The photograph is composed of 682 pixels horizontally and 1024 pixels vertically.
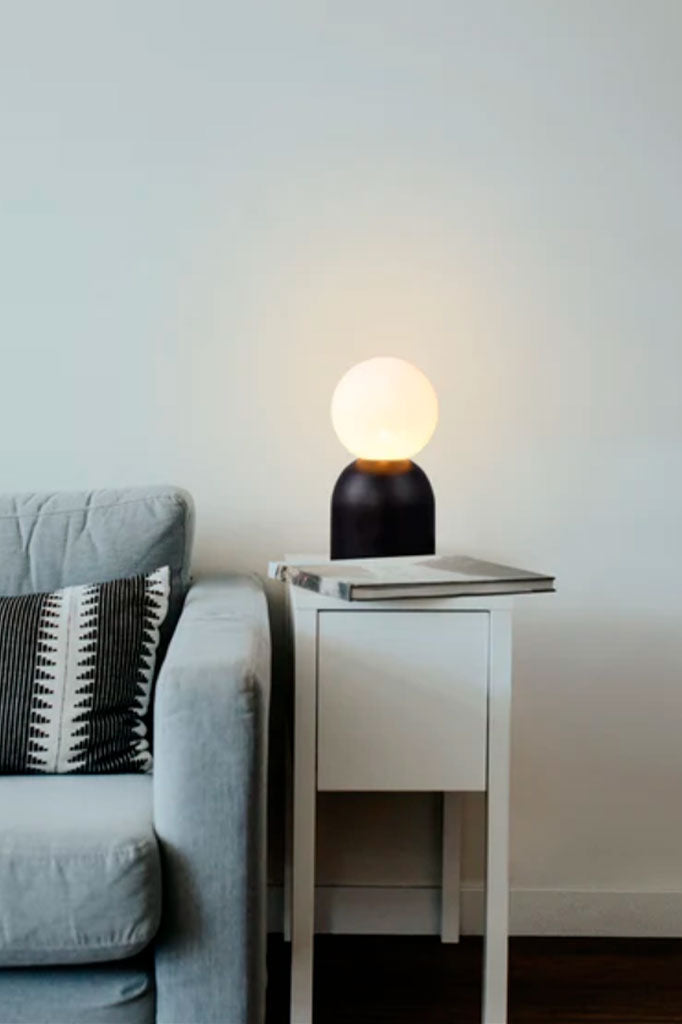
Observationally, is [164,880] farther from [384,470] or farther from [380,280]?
[380,280]

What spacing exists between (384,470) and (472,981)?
0.89 meters

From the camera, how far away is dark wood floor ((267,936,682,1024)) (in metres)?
2.14

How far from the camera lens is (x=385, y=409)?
2.18 metres

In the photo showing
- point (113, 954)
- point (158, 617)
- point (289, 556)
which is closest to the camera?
point (113, 954)

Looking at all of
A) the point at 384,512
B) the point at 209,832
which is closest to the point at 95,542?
the point at 384,512

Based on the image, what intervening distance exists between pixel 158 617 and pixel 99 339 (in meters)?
0.67

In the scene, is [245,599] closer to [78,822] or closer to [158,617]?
[158,617]

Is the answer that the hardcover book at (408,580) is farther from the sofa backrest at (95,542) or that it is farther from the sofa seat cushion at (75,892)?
the sofa seat cushion at (75,892)

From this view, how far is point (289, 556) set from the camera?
7.80 feet

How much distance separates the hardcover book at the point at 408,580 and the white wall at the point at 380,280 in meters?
0.45

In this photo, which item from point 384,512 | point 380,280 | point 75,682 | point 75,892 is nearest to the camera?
point 75,892

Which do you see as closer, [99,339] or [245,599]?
[245,599]

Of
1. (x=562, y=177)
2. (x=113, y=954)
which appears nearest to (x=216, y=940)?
(x=113, y=954)

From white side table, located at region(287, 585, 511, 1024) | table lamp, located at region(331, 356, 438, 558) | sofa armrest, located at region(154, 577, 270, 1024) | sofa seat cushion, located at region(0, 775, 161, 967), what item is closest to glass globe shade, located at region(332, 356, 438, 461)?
table lamp, located at region(331, 356, 438, 558)
